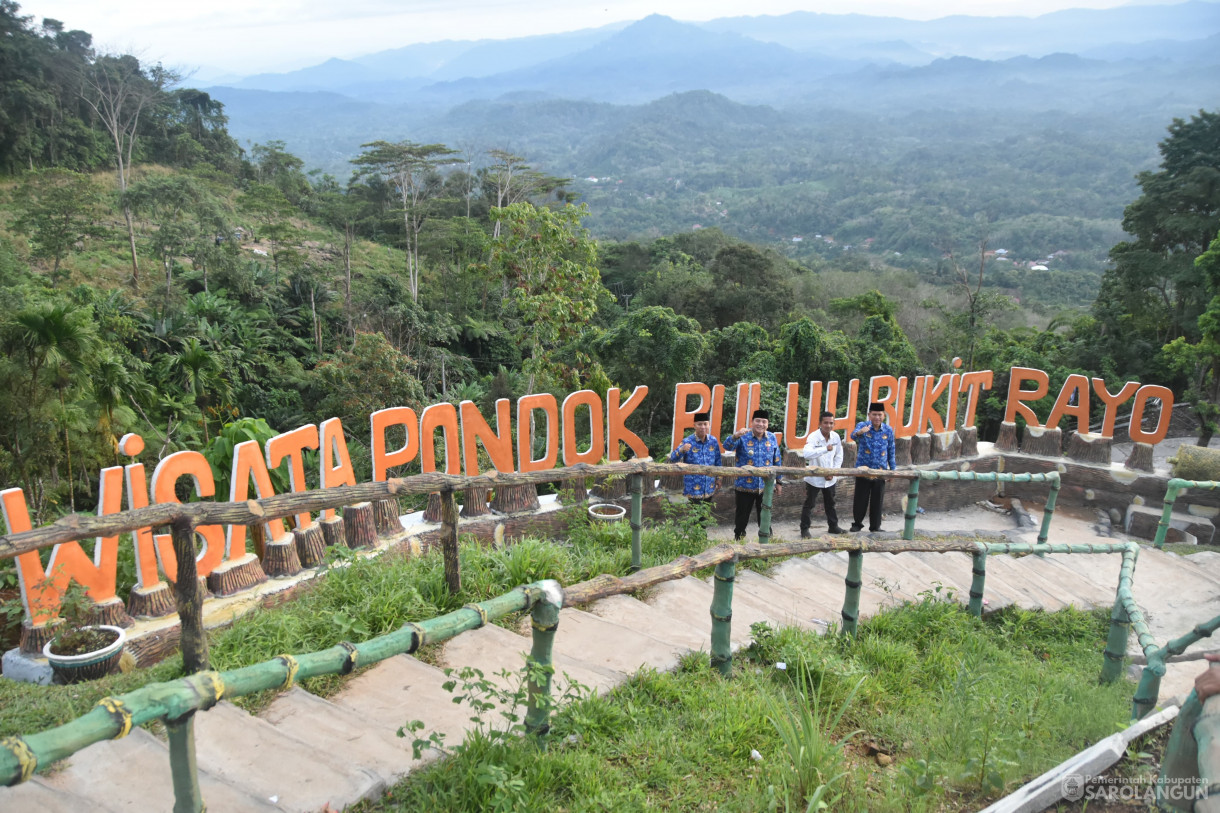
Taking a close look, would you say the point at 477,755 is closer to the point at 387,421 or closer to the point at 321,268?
the point at 387,421

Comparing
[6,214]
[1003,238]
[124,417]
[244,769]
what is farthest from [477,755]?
[1003,238]

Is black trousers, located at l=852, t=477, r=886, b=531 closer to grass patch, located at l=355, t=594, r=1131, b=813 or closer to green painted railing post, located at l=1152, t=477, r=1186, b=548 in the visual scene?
green painted railing post, located at l=1152, t=477, r=1186, b=548

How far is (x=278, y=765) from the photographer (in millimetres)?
2680

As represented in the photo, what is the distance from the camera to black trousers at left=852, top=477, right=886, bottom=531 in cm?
868

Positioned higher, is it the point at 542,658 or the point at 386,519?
A: the point at 542,658

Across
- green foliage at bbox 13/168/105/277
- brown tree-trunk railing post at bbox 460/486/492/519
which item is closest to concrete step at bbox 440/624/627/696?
brown tree-trunk railing post at bbox 460/486/492/519

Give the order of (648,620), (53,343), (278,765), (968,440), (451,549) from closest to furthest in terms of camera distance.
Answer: (278,765) < (451,549) < (648,620) < (53,343) < (968,440)

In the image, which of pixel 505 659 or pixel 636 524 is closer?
pixel 505 659

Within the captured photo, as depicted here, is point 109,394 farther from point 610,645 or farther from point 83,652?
point 610,645

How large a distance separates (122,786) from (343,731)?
2.29ft

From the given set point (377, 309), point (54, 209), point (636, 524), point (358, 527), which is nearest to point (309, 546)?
point (358, 527)

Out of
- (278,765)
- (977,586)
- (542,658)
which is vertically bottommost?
(977,586)

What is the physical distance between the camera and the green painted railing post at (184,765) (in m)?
2.03

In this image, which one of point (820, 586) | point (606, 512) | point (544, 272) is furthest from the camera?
point (544, 272)
